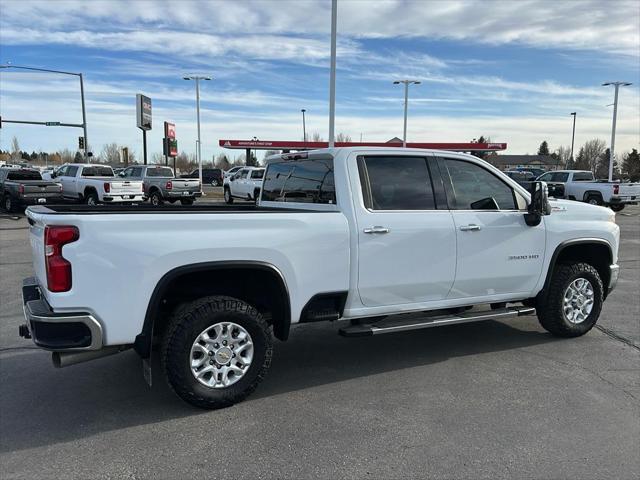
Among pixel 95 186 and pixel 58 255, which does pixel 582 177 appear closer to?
pixel 95 186

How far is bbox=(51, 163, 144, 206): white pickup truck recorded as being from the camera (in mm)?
19734

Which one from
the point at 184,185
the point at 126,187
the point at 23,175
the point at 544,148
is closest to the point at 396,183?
the point at 126,187

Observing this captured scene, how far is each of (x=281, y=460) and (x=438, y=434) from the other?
1.09 metres

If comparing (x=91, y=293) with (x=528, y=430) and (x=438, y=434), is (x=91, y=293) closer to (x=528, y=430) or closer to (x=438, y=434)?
(x=438, y=434)

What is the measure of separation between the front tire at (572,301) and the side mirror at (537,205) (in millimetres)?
798

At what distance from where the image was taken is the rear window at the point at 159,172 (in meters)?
24.5

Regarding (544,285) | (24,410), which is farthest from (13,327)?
(544,285)

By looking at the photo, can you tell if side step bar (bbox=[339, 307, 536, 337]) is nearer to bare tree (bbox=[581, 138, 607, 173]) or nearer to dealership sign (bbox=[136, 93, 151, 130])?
dealership sign (bbox=[136, 93, 151, 130])

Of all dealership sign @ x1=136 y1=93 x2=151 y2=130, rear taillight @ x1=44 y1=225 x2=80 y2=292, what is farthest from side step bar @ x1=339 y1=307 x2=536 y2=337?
dealership sign @ x1=136 y1=93 x2=151 y2=130

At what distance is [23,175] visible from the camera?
2061 cm

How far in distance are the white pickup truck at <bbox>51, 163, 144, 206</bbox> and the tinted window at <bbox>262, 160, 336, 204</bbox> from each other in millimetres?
15512

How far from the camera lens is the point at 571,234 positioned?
5469 mm

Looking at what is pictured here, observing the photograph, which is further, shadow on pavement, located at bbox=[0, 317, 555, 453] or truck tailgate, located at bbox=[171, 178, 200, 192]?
truck tailgate, located at bbox=[171, 178, 200, 192]

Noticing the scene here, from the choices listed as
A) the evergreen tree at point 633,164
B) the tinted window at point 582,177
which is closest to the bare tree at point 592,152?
the evergreen tree at point 633,164
